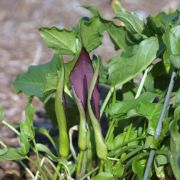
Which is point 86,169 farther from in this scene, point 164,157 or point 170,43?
point 170,43

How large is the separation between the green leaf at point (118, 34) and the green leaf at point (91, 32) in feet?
0.14

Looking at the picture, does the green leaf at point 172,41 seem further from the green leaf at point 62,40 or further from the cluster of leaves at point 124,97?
the green leaf at point 62,40

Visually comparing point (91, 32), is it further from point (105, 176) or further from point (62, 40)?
point (105, 176)

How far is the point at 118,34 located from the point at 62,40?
0.44 feet

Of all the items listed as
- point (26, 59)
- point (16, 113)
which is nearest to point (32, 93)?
point (16, 113)

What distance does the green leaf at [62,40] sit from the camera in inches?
50.6

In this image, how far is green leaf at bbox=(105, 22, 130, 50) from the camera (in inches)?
53.0

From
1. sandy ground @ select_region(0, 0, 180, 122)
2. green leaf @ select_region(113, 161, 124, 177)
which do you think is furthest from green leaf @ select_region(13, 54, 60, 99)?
sandy ground @ select_region(0, 0, 180, 122)

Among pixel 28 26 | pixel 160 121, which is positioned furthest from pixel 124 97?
pixel 28 26

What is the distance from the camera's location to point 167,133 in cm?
128

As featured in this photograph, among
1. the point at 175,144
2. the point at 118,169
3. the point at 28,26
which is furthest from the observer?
the point at 28,26

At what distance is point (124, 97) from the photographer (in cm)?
142

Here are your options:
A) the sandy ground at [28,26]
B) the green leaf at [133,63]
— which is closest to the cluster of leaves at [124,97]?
the green leaf at [133,63]

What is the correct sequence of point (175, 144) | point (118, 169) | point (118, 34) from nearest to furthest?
point (175, 144) < point (118, 169) < point (118, 34)
